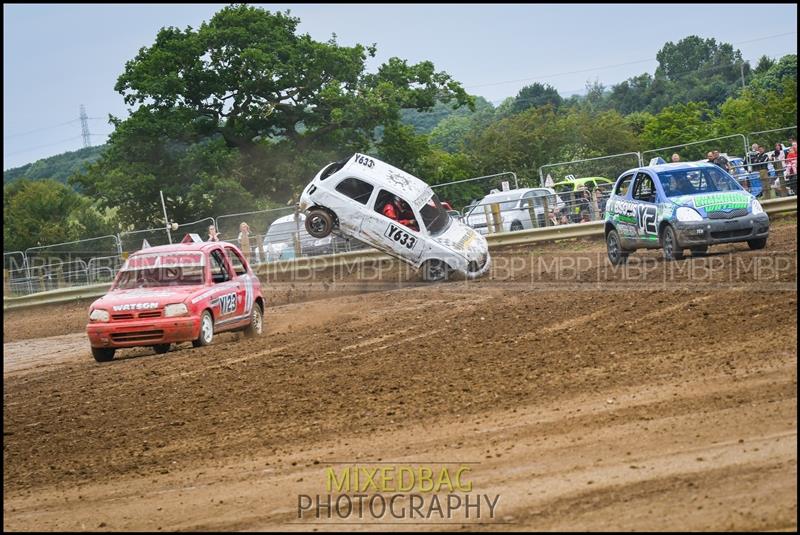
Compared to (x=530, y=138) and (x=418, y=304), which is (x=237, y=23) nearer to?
(x=530, y=138)

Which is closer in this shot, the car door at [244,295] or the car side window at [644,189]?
the car door at [244,295]

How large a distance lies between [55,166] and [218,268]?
60.7m

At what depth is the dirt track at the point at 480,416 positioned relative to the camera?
633 centimetres

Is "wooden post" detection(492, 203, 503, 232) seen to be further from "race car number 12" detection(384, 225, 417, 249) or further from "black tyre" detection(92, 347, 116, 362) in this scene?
"black tyre" detection(92, 347, 116, 362)

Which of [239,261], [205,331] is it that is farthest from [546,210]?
[205,331]

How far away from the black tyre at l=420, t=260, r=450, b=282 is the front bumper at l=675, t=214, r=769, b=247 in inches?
228

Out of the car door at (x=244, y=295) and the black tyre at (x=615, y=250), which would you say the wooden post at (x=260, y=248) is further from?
the black tyre at (x=615, y=250)

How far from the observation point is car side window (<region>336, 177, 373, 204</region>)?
21.5 m

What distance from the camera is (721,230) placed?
16.5m

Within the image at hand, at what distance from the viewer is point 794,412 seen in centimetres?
717

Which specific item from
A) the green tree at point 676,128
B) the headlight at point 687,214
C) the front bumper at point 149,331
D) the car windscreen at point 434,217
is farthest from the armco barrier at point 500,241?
the green tree at point 676,128

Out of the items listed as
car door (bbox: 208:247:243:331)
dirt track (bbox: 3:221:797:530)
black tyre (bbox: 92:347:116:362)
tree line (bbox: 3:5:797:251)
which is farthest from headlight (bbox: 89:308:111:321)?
tree line (bbox: 3:5:797:251)

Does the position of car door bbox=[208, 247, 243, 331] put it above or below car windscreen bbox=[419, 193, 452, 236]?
below

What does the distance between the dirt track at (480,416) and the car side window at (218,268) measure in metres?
1.65
